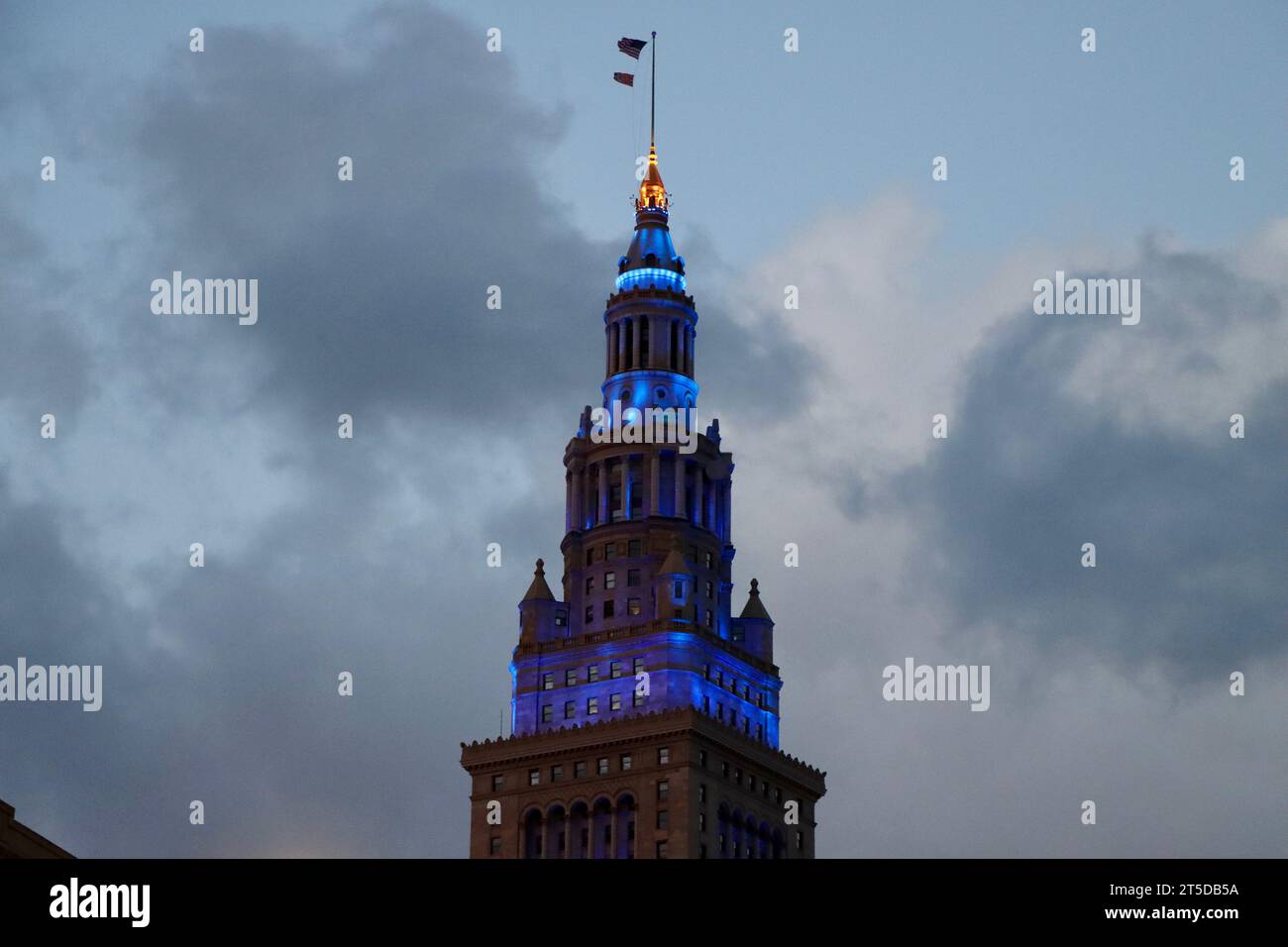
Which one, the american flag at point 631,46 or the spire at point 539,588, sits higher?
the american flag at point 631,46

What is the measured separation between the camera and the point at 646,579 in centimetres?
18575

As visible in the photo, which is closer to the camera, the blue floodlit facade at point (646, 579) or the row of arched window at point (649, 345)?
the blue floodlit facade at point (646, 579)

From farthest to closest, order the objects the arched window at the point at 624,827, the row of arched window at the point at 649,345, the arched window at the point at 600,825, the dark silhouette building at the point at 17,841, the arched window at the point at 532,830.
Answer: the row of arched window at the point at 649,345 → the arched window at the point at 532,830 → the arched window at the point at 600,825 → the arched window at the point at 624,827 → the dark silhouette building at the point at 17,841

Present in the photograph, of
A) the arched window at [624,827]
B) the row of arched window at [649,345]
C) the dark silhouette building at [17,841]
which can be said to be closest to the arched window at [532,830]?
the arched window at [624,827]

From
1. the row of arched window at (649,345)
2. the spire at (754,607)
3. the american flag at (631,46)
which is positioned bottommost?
the spire at (754,607)

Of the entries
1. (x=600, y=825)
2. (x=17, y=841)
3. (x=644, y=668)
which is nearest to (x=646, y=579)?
(x=644, y=668)

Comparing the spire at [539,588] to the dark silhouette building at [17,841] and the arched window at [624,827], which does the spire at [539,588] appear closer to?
the arched window at [624,827]

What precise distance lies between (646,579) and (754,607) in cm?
1121

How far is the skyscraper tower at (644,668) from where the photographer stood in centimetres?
17638

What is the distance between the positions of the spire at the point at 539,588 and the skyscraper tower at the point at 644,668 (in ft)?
0.49

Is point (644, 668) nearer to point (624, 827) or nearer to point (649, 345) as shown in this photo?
point (624, 827)
